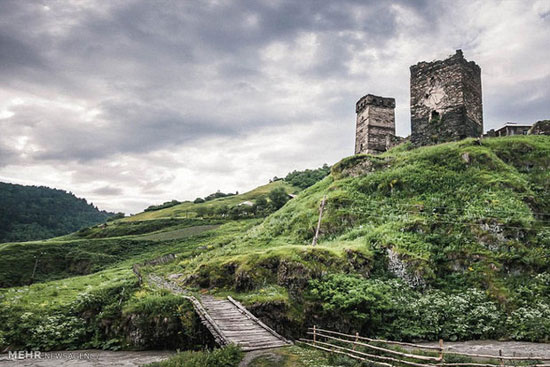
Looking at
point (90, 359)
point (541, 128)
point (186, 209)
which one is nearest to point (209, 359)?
point (90, 359)

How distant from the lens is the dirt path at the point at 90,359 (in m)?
16.0

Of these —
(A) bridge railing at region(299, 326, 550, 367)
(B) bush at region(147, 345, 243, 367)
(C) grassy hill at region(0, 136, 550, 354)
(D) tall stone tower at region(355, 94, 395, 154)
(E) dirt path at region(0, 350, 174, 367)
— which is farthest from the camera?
(D) tall stone tower at region(355, 94, 395, 154)

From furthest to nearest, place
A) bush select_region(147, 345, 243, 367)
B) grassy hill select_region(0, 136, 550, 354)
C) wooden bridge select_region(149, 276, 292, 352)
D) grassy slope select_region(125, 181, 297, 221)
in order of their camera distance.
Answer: grassy slope select_region(125, 181, 297, 221)
grassy hill select_region(0, 136, 550, 354)
wooden bridge select_region(149, 276, 292, 352)
bush select_region(147, 345, 243, 367)

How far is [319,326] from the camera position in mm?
17875

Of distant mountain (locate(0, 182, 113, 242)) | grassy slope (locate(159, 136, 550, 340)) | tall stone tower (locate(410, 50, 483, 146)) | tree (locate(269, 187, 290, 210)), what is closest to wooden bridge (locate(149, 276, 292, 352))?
grassy slope (locate(159, 136, 550, 340))

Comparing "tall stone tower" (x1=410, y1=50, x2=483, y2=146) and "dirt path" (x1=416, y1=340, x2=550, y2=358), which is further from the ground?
"tall stone tower" (x1=410, y1=50, x2=483, y2=146)

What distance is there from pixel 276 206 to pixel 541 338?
194ft

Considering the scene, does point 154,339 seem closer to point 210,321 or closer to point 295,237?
point 210,321

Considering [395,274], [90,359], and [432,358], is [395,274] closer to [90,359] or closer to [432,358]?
[432,358]

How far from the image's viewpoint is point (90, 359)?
17.0 metres

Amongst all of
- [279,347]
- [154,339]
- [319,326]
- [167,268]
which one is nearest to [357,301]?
[319,326]

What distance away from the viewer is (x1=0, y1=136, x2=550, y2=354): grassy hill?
17.7m

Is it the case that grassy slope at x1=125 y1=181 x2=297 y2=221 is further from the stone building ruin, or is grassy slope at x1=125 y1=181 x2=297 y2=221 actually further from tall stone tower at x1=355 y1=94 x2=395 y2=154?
the stone building ruin

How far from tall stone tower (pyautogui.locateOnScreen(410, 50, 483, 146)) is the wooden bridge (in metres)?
27.8
